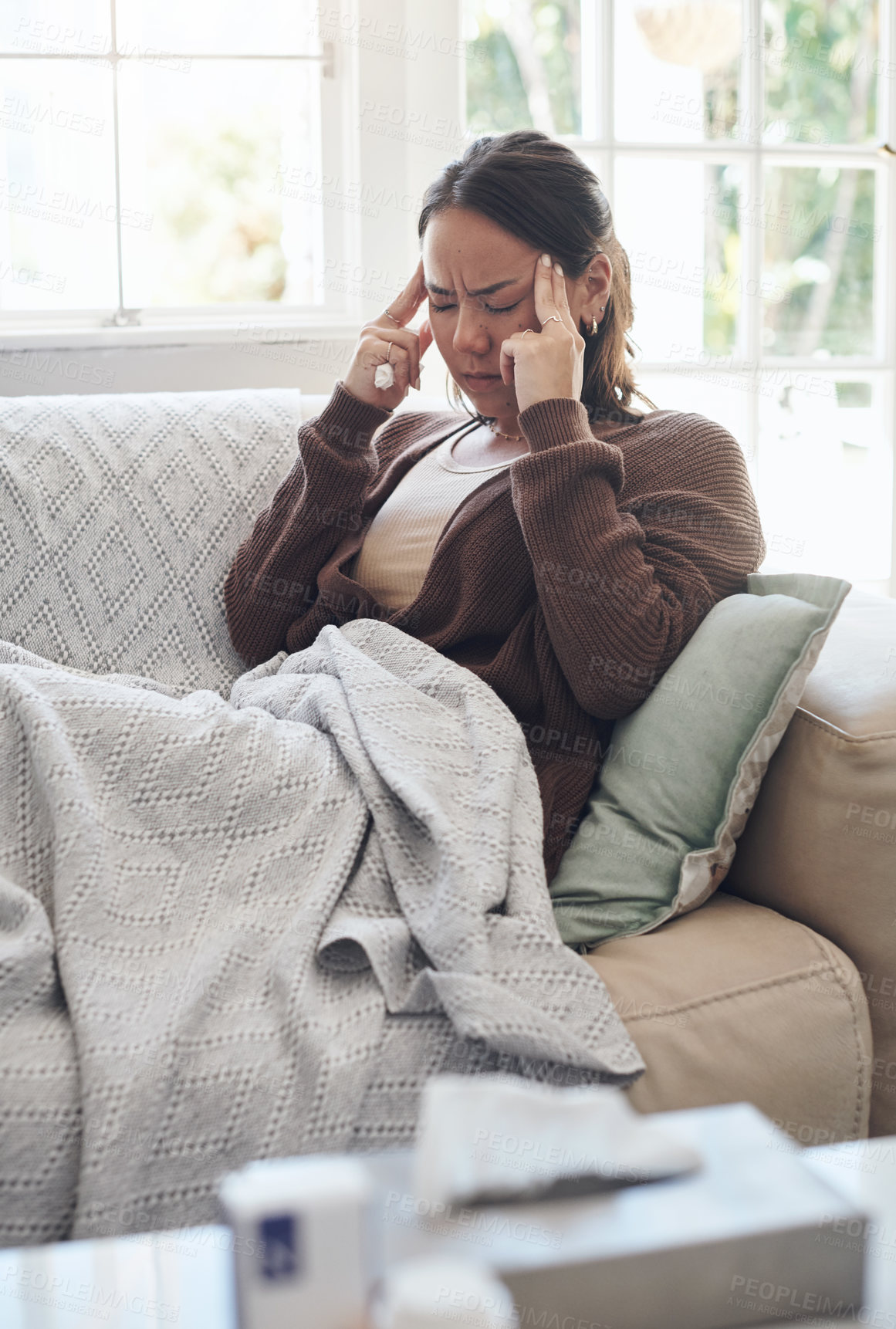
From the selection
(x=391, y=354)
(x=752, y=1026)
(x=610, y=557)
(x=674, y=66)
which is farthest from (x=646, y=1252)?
(x=674, y=66)

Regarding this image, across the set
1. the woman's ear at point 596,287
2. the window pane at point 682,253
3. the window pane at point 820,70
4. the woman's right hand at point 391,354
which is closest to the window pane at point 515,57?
the window pane at point 682,253

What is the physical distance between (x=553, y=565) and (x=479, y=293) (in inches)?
15.7

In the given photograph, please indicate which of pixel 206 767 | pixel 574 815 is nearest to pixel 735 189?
pixel 574 815

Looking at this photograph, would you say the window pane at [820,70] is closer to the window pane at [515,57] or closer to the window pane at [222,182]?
the window pane at [515,57]

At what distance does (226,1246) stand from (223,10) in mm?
2193

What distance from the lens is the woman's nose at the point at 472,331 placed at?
1387 millimetres

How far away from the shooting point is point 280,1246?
1.63 feet

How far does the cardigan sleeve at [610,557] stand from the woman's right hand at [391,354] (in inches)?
12.2

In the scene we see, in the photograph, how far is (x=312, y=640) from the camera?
1.51 metres

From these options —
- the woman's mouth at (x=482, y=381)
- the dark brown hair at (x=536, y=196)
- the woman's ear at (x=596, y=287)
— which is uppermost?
the dark brown hair at (x=536, y=196)

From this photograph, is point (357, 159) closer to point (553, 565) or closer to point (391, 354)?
point (391, 354)

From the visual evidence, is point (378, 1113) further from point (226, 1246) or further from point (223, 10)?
point (223, 10)

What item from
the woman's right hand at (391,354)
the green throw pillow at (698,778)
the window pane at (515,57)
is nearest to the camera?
the green throw pillow at (698,778)

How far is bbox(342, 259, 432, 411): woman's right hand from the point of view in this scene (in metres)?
1.52
